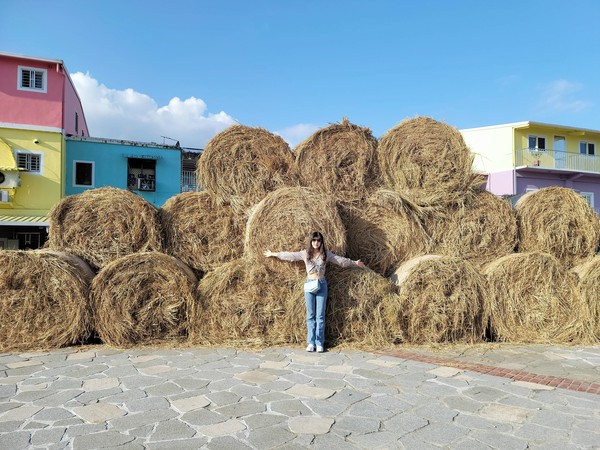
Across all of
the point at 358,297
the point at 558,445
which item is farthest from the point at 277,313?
the point at 558,445

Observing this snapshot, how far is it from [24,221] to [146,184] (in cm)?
598

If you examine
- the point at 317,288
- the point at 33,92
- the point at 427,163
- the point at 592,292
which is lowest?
the point at 592,292

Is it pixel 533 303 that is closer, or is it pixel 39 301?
pixel 39 301

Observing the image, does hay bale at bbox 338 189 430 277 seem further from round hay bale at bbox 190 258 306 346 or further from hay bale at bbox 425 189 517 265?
round hay bale at bbox 190 258 306 346

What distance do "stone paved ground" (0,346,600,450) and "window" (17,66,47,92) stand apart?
19.2m

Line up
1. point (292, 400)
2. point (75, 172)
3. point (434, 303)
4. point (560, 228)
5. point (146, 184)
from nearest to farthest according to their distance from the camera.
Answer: point (292, 400)
point (434, 303)
point (560, 228)
point (75, 172)
point (146, 184)

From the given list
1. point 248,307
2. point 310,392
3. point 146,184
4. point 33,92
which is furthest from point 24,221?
point 310,392

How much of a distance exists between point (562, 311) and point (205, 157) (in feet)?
19.7

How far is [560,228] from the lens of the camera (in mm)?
7895

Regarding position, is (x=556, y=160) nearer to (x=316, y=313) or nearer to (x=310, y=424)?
(x=316, y=313)

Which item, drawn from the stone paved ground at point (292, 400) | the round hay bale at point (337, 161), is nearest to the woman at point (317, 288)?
the stone paved ground at point (292, 400)

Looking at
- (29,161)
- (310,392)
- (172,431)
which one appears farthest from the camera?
(29,161)

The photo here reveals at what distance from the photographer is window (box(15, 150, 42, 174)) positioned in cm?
2084

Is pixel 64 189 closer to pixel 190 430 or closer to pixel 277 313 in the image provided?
pixel 277 313
